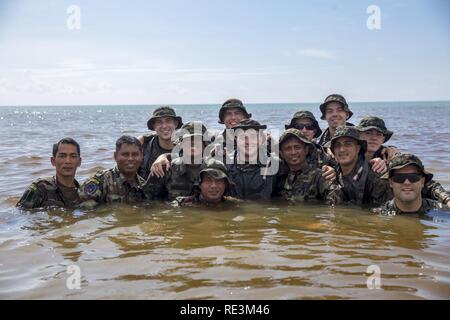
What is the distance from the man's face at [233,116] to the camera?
8.87 m

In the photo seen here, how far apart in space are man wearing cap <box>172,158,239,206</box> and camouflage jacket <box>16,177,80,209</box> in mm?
1843

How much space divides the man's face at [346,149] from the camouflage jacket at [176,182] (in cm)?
236

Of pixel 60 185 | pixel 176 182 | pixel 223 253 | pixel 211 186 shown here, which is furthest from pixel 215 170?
pixel 60 185

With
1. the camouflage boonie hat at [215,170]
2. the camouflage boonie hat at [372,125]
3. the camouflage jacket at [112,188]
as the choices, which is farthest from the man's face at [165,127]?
the camouflage boonie hat at [372,125]

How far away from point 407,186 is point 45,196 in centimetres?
560

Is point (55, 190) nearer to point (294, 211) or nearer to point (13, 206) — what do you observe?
point (13, 206)

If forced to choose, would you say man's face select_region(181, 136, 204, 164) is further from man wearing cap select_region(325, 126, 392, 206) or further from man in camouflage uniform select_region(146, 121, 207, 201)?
man wearing cap select_region(325, 126, 392, 206)

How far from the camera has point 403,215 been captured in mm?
6750

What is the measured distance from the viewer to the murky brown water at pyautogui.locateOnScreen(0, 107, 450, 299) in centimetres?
405

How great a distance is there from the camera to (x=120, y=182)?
7.87m

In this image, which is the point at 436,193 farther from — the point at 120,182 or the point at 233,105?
the point at 120,182

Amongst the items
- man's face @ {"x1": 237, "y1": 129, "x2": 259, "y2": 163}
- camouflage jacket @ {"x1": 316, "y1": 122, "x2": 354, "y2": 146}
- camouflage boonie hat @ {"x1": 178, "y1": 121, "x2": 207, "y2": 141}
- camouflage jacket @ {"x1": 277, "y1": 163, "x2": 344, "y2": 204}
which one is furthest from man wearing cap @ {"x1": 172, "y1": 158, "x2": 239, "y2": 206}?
camouflage jacket @ {"x1": 316, "y1": 122, "x2": 354, "y2": 146}

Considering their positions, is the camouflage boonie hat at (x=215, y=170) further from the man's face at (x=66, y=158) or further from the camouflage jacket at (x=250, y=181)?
the man's face at (x=66, y=158)
